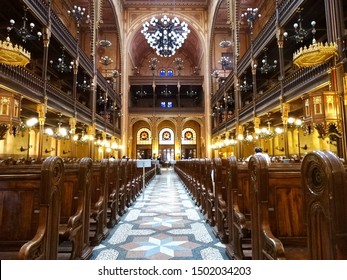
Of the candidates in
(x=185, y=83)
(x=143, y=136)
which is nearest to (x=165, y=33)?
(x=185, y=83)

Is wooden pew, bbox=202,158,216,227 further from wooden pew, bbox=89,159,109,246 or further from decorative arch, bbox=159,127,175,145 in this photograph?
decorative arch, bbox=159,127,175,145

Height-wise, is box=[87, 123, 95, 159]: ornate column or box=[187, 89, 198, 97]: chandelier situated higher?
box=[187, 89, 198, 97]: chandelier

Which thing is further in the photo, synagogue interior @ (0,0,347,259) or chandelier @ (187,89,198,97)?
chandelier @ (187,89,198,97)

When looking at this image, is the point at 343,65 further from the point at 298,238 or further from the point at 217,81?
the point at 217,81

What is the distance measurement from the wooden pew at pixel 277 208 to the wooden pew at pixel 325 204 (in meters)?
0.71

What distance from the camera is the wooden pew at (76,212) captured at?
2922 millimetres

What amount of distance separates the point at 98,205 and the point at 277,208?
2.70m

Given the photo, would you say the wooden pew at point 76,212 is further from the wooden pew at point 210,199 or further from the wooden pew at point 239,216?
the wooden pew at point 210,199

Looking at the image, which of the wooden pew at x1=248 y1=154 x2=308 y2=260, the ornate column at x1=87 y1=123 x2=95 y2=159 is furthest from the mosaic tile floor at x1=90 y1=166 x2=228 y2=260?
the ornate column at x1=87 y1=123 x2=95 y2=159

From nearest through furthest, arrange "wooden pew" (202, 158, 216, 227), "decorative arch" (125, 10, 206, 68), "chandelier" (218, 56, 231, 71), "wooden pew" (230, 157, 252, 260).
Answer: "wooden pew" (230, 157, 252, 260) < "wooden pew" (202, 158, 216, 227) < "chandelier" (218, 56, 231, 71) < "decorative arch" (125, 10, 206, 68)

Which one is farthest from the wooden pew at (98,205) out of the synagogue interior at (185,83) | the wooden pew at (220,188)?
the wooden pew at (220,188)

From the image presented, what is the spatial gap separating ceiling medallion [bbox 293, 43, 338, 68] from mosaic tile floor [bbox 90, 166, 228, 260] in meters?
5.14

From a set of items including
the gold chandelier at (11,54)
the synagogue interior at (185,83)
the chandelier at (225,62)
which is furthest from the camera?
the chandelier at (225,62)

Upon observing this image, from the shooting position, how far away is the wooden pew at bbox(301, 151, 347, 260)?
4.09 feet
